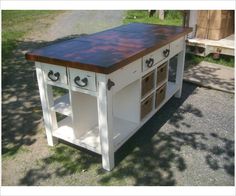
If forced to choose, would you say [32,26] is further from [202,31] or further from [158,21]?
[202,31]

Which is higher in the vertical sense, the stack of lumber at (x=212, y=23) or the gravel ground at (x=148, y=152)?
the stack of lumber at (x=212, y=23)

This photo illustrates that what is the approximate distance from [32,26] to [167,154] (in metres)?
8.60

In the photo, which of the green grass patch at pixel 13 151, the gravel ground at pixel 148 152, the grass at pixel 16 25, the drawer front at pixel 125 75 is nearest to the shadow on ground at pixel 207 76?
the gravel ground at pixel 148 152

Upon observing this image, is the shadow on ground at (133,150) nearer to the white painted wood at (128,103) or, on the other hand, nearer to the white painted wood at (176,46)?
the white painted wood at (128,103)

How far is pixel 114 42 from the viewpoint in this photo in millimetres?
3404

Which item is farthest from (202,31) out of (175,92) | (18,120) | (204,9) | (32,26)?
(32,26)

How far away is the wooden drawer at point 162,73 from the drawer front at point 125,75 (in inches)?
25.7

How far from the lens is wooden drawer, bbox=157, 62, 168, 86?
3.78m

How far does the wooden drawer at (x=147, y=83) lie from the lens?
3.44 metres

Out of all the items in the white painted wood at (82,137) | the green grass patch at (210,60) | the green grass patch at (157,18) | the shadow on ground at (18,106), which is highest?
the green grass patch at (157,18)

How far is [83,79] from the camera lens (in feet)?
9.05

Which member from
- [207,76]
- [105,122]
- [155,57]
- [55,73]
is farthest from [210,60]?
[55,73]

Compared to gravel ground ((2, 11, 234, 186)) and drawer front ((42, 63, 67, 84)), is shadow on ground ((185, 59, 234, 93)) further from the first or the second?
drawer front ((42, 63, 67, 84))

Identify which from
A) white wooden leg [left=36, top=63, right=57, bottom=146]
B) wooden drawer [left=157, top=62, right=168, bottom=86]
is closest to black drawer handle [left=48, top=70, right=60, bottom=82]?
white wooden leg [left=36, top=63, right=57, bottom=146]
